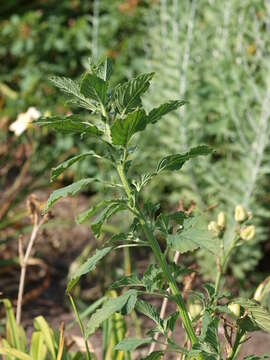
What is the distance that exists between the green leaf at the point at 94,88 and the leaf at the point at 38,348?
2.31 ft

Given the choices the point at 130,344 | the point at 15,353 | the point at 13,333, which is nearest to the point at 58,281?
the point at 13,333

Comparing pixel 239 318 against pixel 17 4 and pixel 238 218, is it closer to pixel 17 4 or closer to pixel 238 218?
pixel 238 218

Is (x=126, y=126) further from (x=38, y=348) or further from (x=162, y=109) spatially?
(x=38, y=348)

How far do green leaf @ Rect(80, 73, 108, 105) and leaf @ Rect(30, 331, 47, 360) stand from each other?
2.31 feet

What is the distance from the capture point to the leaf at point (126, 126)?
3.25ft

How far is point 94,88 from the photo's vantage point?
41.0 inches

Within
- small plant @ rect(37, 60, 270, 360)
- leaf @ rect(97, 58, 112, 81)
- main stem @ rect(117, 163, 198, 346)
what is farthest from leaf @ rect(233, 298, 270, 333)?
leaf @ rect(97, 58, 112, 81)

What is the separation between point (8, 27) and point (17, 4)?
1239 mm

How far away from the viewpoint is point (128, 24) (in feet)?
13.8

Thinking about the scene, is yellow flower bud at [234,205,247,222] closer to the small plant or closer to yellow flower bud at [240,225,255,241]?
yellow flower bud at [240,225,255,241]

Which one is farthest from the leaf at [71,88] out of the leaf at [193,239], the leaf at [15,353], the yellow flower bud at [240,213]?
the leaf at [15,353]

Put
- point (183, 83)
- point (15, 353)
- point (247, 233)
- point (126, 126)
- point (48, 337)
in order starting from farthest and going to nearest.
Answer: point (183, 83) → point (48, 337) → point (15, 353) → point (247, 233) → point (126, 126)

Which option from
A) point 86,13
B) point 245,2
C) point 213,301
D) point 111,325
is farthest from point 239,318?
point 86,13

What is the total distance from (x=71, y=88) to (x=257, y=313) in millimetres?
523
